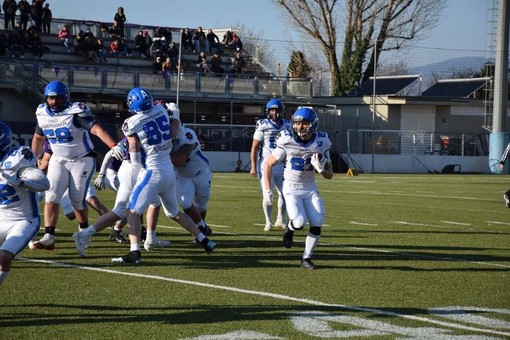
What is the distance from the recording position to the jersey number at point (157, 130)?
365 inches

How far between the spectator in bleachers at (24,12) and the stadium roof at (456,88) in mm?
20530

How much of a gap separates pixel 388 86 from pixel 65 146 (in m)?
36.0

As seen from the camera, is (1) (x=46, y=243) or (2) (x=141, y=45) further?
(2) (x=141, y=45)

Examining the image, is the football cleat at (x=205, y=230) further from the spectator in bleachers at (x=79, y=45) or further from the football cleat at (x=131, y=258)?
the spectator in bleachers at (x=79, y=45)

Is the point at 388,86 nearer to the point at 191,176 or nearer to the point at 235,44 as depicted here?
the point at 235,44

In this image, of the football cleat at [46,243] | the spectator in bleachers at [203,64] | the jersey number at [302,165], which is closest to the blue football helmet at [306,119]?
the jersey number at [302,165]

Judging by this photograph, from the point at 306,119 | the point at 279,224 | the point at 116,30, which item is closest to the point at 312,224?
the point at 306,119

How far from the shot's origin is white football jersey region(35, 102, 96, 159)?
10.2m

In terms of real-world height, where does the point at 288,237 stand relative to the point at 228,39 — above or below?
below

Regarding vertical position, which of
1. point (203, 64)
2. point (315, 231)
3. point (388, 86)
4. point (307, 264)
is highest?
point (203, 64)

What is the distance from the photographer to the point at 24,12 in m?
35.1

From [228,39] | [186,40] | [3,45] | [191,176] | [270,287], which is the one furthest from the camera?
[228,39]

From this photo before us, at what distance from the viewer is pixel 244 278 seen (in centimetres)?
854

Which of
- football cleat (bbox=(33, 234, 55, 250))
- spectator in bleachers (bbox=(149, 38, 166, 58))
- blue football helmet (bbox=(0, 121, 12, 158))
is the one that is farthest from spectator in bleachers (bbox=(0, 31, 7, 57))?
blue football helmet (bbox=(0, 121, 12, 158))
